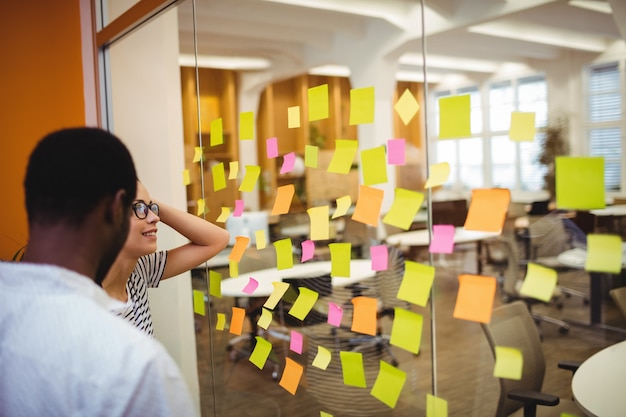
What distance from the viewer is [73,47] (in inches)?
118

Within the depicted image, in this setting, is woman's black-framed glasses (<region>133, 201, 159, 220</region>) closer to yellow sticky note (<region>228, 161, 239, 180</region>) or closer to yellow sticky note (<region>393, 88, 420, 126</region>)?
yellow sticky note (<region>228, 161, 239, 180</region>)

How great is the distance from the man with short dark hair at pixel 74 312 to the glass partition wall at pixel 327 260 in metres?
0.79

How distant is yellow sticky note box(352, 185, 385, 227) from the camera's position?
1604 mm

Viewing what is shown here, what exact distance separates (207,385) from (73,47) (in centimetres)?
199

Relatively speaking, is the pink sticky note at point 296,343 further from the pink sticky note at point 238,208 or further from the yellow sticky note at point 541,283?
the yellow sticky note at point 541,283

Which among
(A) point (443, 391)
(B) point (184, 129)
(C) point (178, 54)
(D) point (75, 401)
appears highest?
(C) point (178, 54)

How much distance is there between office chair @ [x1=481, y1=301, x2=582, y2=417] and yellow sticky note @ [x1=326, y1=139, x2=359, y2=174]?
74 cm

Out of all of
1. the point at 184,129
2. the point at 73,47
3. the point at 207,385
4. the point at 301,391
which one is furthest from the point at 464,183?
the point at 73,47

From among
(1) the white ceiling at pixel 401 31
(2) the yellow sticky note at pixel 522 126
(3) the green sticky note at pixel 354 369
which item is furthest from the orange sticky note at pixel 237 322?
(2) the yellow sticky note at pixel 522 126

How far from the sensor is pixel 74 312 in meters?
0.80

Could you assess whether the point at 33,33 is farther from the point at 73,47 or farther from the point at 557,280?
the point at 557,280

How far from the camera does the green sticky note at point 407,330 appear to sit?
1.44 meters

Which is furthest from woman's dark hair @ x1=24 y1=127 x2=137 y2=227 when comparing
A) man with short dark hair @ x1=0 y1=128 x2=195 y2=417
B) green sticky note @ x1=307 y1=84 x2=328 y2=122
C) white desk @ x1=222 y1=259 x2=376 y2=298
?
white desk @ x1=222 y1=259 x2=376 y2=298

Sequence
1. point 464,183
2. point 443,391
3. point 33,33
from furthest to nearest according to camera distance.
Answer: point 443,391
point 33,33
point 464,183
